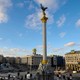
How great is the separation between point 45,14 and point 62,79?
13.3 m

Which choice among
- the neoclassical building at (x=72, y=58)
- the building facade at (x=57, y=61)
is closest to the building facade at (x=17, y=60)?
the building facade at (x=57, y=61)

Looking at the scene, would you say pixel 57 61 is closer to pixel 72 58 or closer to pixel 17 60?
pixel 17 60

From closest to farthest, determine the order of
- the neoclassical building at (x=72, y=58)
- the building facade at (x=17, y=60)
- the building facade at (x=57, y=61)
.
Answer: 1. the neoclassical building at (x=72, y=58)
2. the building facade at (x=57, y=61)
3. the building facade at (x=17, y=60)

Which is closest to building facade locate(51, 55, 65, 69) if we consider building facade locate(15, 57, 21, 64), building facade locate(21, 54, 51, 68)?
building facade locate(21, 54, 51, 68)

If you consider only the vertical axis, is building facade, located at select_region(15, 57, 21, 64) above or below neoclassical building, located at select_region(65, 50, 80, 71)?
above

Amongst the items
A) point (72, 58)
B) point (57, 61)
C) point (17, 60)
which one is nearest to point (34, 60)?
point (57, 61)

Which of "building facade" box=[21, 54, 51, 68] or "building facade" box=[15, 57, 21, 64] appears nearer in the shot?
"building facade" box=[21, 54, 51, 68]

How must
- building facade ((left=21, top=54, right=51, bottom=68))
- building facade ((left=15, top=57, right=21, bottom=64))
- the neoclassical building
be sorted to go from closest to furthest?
the neoclassical building
building facade ((left=21, top=54, right=51, bottom=68))
building facade ((left=15, top=57, right=21, bottom=64))

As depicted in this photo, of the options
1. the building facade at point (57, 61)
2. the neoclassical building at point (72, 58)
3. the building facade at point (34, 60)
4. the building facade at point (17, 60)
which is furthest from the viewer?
the building facade at point (17, 60)

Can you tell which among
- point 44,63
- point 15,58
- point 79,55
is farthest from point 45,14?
point 15,58

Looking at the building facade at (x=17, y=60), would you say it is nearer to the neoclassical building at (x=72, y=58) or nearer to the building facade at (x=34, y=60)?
the building facade at (x=34, y=60)

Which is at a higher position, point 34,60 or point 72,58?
point 34,60

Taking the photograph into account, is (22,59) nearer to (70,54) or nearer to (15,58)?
(15,58)

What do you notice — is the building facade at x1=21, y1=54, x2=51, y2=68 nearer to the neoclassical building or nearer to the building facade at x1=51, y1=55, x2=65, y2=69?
the building facade at x1=51, y1=55, x2=65, y2=69
